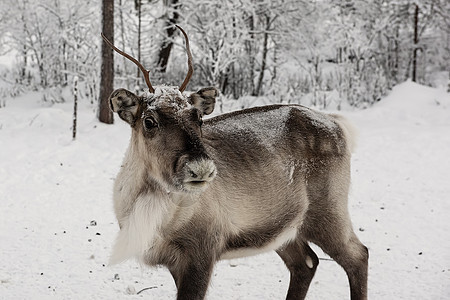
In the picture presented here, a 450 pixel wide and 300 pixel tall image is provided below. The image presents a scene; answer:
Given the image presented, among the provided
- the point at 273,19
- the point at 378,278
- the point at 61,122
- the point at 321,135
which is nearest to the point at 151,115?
the point at 321,135

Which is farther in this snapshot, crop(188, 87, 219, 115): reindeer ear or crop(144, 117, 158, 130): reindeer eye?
crop(188, 87, 219, 115): reindeer ear

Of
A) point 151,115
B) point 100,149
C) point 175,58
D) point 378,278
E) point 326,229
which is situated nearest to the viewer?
point 151,115

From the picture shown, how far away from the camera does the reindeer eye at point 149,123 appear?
3.19 m

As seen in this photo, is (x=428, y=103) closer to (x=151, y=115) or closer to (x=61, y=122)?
(x=61, y=122)

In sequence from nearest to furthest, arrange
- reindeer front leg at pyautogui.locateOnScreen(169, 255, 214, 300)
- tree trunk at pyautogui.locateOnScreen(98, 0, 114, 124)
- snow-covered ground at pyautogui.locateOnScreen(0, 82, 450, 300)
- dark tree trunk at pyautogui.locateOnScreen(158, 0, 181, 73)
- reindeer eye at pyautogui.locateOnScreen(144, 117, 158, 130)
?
1. reindeer eye at pyautogui.locateOnScreen(144, 117, 158, 130)
2. reindeer front leg at pyautogui.locateOnScreen(169, 255, 214, 300)
3. snow-covered ground at pyautogui.locateOnScreen(0, 82, 450, 300)
4. tree trunk at pyautogui.locateOnScreen(98, 0, 114, 124)
5. dark tree trunk at pyautogui.locateOnScreen(158, 0, 181, 73)

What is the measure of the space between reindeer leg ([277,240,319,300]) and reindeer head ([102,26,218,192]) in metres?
1.69

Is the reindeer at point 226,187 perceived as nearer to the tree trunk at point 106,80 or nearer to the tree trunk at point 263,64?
the tree trunk at point 106,80

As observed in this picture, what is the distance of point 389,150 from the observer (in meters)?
10.4

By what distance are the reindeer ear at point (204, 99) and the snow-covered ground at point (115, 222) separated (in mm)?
1182

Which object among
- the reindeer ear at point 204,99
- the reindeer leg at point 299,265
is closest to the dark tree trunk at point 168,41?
the reindeer leg at point 299,265

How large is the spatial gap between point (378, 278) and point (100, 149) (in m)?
6.14

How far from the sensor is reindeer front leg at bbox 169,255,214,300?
335 cm

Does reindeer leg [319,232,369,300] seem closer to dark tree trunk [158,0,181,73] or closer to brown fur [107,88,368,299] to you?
brown fur [107,88,368,299]

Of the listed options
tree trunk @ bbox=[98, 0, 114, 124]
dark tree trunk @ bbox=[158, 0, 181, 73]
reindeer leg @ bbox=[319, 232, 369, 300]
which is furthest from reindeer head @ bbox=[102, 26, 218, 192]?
dark tree trunk @ bbox=[158, 0, 181, 73]
